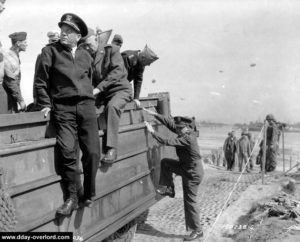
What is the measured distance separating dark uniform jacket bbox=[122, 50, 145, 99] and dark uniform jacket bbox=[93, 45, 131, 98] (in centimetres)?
101

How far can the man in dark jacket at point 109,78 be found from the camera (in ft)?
16.6

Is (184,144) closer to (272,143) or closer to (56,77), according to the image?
(56,77)

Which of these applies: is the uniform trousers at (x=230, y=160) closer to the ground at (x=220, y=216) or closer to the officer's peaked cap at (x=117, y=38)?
the ground at (x=220, y=216)

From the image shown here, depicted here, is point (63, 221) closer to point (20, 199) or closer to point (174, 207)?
point (20, 199)

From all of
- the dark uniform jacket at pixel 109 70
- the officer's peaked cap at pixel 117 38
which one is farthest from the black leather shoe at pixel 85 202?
the officer's peaked cap at pixel 117 38

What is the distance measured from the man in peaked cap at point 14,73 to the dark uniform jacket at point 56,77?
3.96 ft

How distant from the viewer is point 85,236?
14.2 ft

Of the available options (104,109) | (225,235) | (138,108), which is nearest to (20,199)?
(104,109)

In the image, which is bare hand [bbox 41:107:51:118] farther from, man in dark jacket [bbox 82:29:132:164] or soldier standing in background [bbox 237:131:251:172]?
soldier standing in background [bbox 237:131:251:172]

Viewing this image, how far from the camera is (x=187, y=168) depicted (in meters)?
6.79

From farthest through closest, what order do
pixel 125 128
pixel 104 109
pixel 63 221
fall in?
pixel 125 128 → pixel 104 109 → pixel 63 221

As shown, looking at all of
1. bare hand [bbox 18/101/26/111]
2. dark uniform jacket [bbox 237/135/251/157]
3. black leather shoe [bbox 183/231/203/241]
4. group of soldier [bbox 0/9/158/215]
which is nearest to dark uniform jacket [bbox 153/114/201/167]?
black leather shoe [bbox 183/231/203/241]

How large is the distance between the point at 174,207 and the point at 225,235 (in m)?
2.02

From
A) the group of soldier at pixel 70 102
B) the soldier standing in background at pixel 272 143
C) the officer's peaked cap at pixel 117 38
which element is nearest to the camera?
the group of soldier at pixel 70 102
